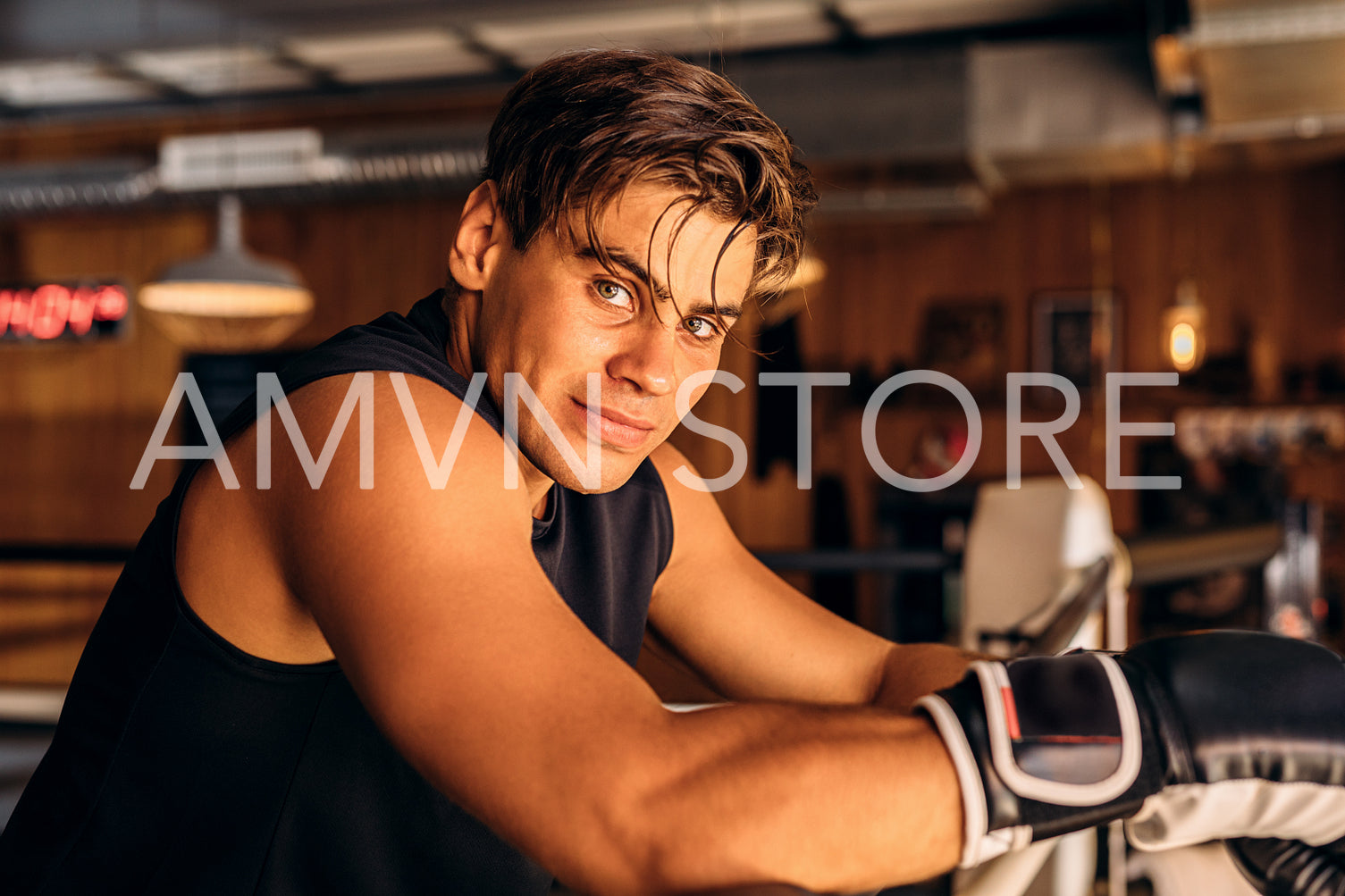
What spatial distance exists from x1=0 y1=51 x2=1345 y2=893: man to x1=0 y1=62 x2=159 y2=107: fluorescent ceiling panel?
5767 millimetres

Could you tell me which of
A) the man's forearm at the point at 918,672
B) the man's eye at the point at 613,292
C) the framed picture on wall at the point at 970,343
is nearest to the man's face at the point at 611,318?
the man's eye at the point at 613,292

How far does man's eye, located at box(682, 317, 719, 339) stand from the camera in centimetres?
101

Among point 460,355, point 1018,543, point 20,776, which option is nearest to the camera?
point 460,355

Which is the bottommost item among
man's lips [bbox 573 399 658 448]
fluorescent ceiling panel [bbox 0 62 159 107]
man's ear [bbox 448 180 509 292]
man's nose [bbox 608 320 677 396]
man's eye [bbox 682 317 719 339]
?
man's lips [bbox 573 399 658 448]

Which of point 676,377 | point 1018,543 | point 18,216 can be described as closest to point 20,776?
point 18,216

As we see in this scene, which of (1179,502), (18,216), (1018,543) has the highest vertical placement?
(18,216)

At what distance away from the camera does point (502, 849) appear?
988mm

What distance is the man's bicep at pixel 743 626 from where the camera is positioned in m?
1.20

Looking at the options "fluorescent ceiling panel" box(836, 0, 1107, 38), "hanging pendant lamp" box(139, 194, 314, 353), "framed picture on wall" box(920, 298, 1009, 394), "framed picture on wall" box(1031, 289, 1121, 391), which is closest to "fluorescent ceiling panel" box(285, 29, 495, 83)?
"hanging pendant lamp" box(139, 194, 314, 353)

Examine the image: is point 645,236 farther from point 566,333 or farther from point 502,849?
point 502,849

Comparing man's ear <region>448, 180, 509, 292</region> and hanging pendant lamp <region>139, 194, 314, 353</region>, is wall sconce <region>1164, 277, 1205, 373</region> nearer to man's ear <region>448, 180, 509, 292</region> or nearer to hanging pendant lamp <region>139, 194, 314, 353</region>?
hanging pendant lamp <region>139, 194, 314, 353</region>

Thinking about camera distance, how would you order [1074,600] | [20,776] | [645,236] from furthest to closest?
[20,776], [1074,600], [645,236]

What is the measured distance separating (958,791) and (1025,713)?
6cm

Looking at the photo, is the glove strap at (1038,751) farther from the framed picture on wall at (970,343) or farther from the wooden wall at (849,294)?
the framed picture on wall at (970,343)
